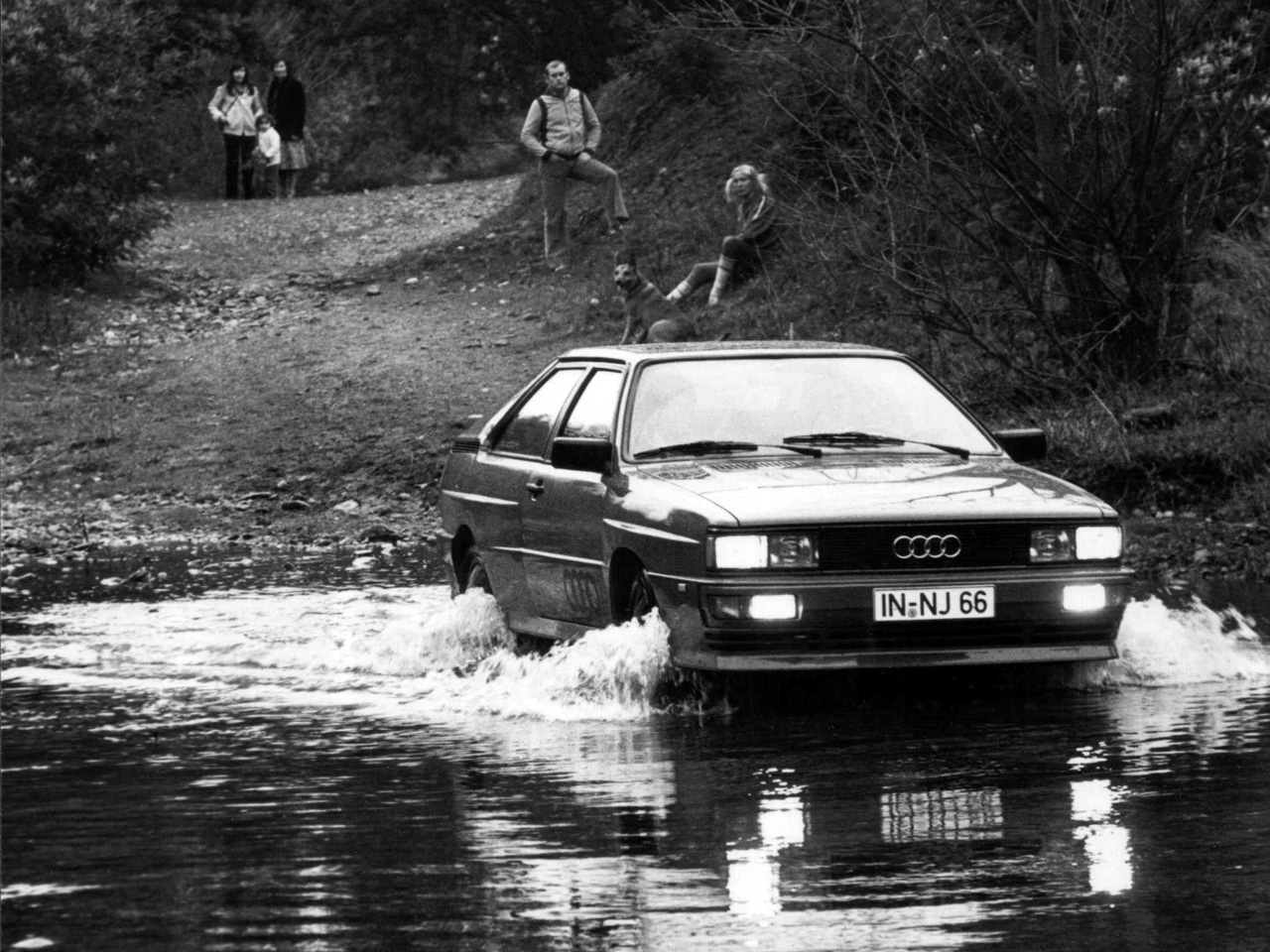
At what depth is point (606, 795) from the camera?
23.4 ft

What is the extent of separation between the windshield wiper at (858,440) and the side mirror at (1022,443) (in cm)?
23

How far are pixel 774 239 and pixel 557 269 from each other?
179 inches

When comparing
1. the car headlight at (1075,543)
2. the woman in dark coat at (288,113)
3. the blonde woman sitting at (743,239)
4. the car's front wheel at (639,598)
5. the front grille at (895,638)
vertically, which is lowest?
the front grille at (895,638)

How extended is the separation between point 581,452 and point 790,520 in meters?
1.18

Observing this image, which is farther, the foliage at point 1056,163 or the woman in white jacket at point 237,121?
the woman in white jacket at point 237,121

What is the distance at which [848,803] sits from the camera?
6.97 metres

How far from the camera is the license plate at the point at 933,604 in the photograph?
863cm

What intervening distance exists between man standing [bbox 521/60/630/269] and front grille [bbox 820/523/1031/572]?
1822 cm

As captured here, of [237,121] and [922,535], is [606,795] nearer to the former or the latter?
[922,535]

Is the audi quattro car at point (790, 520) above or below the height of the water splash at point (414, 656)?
above

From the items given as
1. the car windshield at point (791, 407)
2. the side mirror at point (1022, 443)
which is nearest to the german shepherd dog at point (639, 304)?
the car windshield at point (791, 407)

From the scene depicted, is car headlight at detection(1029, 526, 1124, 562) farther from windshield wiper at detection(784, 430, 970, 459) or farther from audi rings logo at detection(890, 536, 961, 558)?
windshield wiper at detection(784, 430, 970, 459)

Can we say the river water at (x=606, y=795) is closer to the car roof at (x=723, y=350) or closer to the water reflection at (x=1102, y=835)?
the water reflection at (x=1102, y=835)

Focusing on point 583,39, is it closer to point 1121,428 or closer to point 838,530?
point 1121,428
